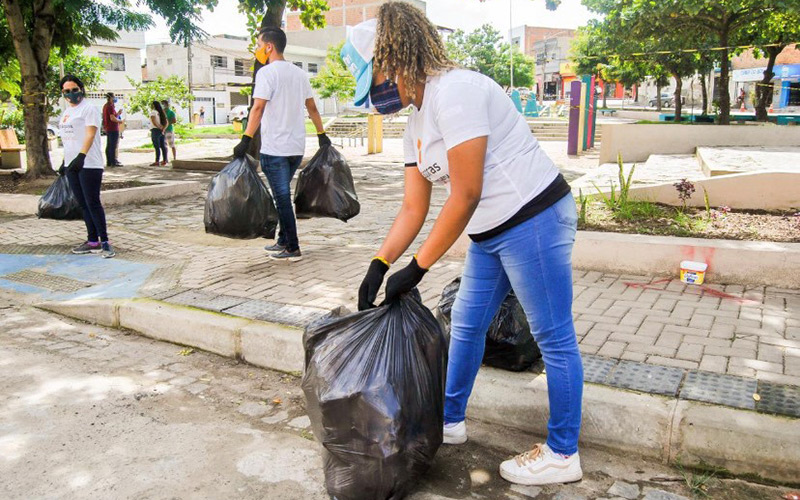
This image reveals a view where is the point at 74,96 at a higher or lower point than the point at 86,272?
higher

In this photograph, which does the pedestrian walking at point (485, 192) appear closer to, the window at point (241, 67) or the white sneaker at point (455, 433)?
the white sneaker at point (455, 433)

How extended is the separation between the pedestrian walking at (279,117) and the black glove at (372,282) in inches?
131

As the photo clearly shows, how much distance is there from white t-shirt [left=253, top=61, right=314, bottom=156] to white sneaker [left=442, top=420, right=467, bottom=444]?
3355 mm

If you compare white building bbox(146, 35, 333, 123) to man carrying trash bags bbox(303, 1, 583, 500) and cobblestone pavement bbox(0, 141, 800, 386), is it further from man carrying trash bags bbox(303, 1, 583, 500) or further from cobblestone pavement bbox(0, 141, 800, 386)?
man carrying trash bags bbox(303, 1, 583, 500)

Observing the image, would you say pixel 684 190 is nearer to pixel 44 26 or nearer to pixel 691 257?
pixel 691 257

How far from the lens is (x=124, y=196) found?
9727mm

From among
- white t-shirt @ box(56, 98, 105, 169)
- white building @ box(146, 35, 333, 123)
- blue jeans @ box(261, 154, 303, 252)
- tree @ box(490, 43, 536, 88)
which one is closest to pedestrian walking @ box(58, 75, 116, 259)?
white t-shirt @ box(56, 98, 105, 169)

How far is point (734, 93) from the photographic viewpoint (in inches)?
1858

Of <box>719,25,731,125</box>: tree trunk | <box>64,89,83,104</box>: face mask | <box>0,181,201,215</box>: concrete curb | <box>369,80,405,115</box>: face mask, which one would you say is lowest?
<box>0,181,201,215</box>: concrete curb

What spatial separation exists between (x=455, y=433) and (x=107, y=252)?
4686mm

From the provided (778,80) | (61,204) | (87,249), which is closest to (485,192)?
(87,249)

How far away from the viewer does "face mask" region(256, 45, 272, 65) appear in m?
5.75

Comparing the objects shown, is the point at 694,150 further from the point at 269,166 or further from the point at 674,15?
the point at 269,166

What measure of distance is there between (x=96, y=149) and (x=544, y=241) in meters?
5.11
